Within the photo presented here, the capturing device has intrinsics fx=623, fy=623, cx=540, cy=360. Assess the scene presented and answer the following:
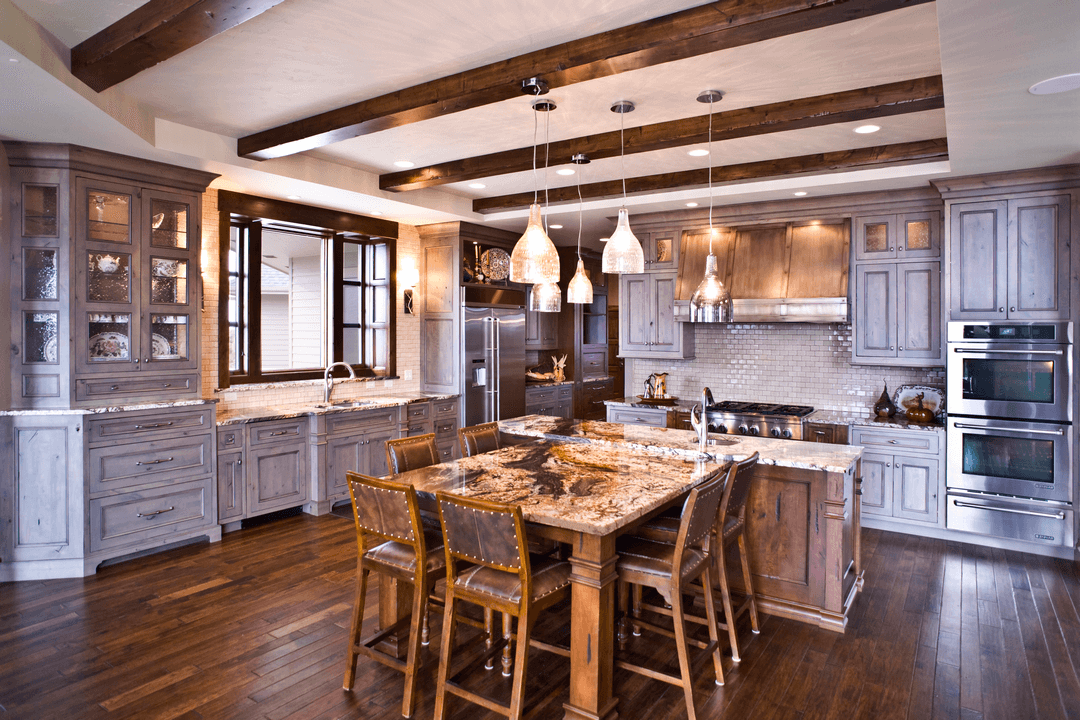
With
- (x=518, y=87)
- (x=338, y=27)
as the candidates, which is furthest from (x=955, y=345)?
(x=338, y=27)

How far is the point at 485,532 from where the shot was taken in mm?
2391

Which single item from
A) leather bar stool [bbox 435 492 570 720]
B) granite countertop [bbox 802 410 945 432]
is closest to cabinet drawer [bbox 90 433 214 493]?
leather bar stool [bbox 435 492 570 720]

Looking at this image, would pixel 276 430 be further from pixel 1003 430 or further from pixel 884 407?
pixel 1003 430

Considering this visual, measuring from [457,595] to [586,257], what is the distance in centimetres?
737

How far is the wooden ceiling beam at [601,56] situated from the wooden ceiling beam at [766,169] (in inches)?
99.3

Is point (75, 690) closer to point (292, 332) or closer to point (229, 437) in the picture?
point (229, 437)

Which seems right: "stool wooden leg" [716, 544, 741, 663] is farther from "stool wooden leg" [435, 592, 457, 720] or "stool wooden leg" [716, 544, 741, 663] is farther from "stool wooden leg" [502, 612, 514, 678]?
"stool wooden leg" [435, 592, 457, 720]

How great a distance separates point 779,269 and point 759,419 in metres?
1.49

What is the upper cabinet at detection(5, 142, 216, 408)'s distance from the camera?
4113mm

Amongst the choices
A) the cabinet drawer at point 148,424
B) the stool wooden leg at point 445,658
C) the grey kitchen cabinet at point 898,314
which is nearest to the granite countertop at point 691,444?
the stool wooden leg at point 445,658

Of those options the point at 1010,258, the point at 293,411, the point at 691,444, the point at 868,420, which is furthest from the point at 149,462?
the point at 1010,258

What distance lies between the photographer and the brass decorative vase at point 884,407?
5500 mm

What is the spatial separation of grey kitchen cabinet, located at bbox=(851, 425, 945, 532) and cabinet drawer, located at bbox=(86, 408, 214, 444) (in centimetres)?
527

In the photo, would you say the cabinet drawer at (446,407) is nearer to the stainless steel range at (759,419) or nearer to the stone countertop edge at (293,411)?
the stone countertop edge at (293,411)
